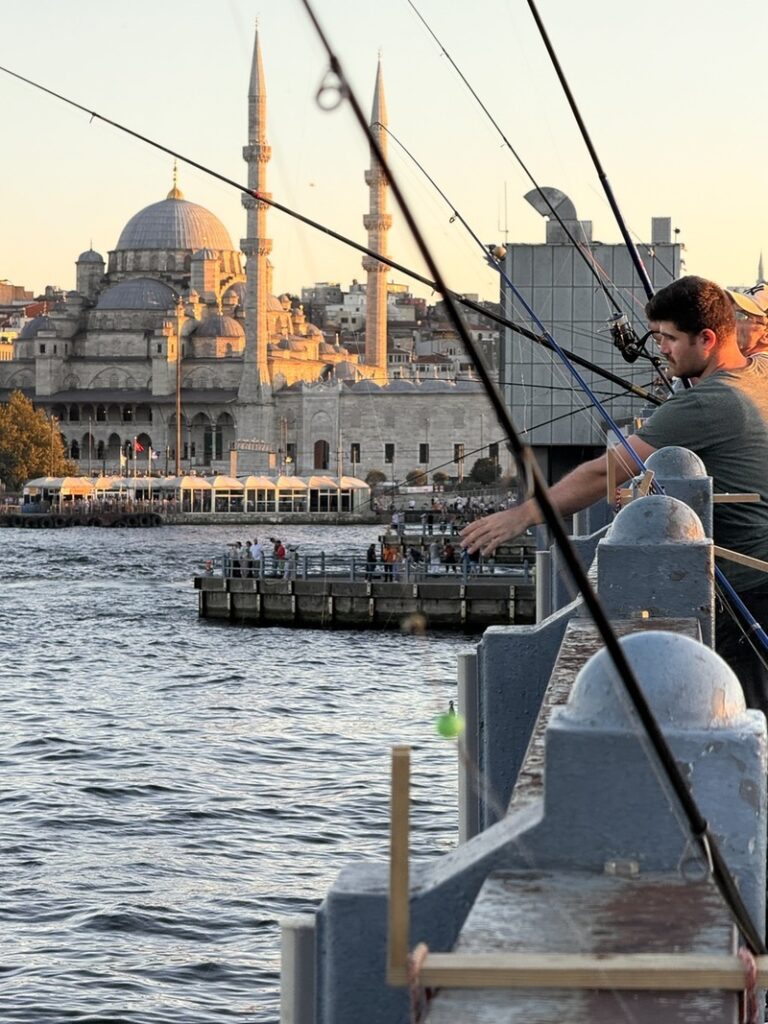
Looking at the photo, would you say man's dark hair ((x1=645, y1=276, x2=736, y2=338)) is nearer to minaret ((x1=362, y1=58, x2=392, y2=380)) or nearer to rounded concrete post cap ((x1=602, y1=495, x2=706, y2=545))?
rounded concrete post cap ((x1=602, y1=495, x2=706, y2=545))

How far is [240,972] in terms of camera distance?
33.3ft

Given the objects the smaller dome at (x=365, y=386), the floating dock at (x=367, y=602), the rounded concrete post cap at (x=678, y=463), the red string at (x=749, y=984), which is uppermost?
Result: the smaller dome at (x=365, y=386)

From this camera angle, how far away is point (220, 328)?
105 meters

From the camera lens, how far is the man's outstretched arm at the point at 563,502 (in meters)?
3.35

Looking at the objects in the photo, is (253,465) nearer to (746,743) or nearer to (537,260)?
(537,260)

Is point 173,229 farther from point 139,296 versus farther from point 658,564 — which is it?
point 658,564

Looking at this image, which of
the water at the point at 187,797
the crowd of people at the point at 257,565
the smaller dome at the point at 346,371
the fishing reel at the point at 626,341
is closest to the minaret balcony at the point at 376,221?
the smaller dome at the point at 346,371

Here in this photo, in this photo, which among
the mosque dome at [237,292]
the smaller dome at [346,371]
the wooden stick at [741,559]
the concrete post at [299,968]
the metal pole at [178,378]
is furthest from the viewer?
the mosque dome at [237,292]

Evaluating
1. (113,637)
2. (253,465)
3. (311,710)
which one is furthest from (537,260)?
(253,465)

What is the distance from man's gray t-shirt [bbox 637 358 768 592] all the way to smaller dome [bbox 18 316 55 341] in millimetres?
106389

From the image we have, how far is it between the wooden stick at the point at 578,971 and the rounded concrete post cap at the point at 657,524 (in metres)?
2.04

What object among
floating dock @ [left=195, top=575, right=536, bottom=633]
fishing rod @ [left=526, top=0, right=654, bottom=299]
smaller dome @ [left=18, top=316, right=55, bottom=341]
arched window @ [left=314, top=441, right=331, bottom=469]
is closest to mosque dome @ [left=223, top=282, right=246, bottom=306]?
smaller dome @ [left=18, top=316, right=55, bottom=341]

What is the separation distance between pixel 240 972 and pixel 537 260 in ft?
80.1

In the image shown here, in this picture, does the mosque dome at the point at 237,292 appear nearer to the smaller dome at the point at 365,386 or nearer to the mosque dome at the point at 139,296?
the mosque dome at the point at 139,296
